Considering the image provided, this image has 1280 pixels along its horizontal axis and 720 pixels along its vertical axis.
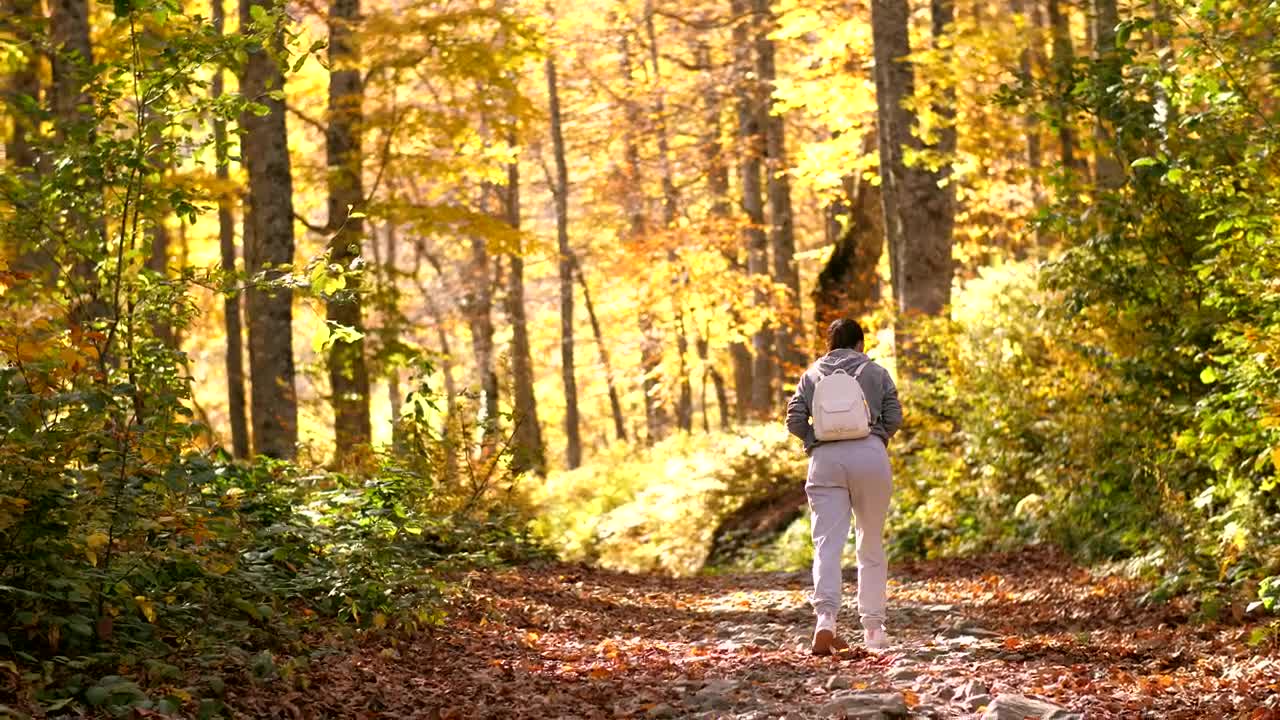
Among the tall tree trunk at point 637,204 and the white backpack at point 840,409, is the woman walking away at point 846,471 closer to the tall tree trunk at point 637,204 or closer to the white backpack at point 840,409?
the white backpack at point 840,409

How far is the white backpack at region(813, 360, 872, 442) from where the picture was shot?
7.66m

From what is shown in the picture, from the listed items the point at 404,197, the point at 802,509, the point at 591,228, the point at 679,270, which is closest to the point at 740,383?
the point at 679,270

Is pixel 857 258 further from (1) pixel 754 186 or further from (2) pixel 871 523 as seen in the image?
(2) pixel 871 523

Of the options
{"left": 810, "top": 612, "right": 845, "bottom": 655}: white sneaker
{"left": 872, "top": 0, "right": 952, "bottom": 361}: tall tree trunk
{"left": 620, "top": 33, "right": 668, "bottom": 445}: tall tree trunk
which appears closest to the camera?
{"left": 810, "top": 612, "right": 845, "bottom": 655}: white sneaker

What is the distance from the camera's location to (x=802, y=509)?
17.2 meters

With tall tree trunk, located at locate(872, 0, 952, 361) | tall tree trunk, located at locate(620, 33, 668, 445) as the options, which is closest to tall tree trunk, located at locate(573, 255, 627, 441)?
tall tree trunk, located at locate(620, 33, 668, 445)

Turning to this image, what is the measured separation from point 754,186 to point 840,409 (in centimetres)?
1759

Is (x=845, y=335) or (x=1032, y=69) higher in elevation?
(x=1032, y=69)

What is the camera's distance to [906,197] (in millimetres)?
15812

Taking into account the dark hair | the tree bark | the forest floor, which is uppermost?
the tree bark

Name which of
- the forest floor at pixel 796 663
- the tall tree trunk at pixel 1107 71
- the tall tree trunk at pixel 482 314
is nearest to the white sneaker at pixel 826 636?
the forest floor at pixel 796 663

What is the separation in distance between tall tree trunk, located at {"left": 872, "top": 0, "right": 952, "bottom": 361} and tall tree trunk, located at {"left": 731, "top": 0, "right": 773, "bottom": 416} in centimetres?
769

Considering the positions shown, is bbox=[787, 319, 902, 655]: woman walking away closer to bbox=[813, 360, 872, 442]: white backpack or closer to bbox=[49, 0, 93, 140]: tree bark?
bbox=[813, 360, 872, 442]: white backpack

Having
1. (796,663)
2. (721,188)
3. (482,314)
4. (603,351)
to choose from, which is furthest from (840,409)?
(603,351)
